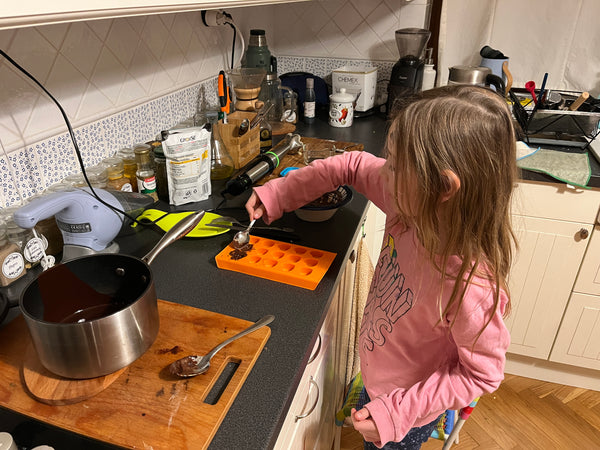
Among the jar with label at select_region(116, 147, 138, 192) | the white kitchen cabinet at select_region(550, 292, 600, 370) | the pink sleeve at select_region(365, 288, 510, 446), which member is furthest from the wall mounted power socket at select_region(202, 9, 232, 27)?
the white kitchen cabinet at select_region(550, 292, 600, 370)

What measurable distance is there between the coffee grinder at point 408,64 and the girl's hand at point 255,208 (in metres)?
0.96

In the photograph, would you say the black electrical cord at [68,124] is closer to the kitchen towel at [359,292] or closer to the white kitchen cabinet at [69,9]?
the white kitchen cabinet at [69,9]

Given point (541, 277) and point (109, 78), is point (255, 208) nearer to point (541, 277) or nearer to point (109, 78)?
point (109, 78)

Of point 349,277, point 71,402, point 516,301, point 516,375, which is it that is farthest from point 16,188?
point 516,375

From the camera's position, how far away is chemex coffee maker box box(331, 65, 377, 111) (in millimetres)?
1812

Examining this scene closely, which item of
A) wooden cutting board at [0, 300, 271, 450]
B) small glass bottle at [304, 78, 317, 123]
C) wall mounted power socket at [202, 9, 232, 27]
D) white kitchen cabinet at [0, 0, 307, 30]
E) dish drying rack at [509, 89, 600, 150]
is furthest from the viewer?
small glass bottle at [304, 78, 317, 123]

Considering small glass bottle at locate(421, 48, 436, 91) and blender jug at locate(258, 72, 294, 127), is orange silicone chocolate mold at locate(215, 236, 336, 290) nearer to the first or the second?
blender jug at locate(258, 72, 294, 127)

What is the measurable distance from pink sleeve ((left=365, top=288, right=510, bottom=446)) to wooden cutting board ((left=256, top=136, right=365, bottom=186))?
683 millimetres

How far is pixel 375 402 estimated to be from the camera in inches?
30.6

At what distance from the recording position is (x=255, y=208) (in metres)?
0.99

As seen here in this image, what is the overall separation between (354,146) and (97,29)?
0.80 metres

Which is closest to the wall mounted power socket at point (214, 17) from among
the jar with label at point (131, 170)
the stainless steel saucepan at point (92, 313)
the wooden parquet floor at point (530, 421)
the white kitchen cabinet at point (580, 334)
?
the jar with label at point (131, 170)

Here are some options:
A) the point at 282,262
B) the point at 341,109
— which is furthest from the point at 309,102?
the point at 282,262

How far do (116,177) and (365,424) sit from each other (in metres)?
0.77
